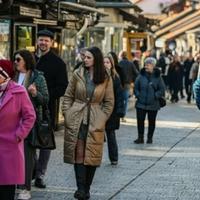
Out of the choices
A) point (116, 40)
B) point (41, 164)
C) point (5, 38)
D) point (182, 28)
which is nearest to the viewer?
point (41, 164)

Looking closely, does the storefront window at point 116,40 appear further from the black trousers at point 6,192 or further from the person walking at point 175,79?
the black trousers at point 6,192

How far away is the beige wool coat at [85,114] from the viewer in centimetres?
846

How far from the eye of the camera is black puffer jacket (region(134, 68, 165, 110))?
14.5 m

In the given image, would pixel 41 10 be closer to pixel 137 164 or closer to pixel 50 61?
pixel 137 164

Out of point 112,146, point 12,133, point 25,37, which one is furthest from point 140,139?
point 12,133

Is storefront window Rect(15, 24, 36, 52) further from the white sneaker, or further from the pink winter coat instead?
the pink winter coat

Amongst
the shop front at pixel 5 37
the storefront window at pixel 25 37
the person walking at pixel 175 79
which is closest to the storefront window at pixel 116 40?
the person walking at pixel 175 79

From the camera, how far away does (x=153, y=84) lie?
14.6 meters

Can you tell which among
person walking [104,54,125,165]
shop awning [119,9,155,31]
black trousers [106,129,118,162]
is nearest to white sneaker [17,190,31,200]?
person walking [104,54,125,165]

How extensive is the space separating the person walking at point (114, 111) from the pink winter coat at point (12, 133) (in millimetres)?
4218

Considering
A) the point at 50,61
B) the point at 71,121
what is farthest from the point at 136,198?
the point at 50,61

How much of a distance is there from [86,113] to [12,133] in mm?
1854

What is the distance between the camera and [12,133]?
6742 millimetres

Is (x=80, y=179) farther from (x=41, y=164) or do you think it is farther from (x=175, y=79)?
(x=175, y=79)
